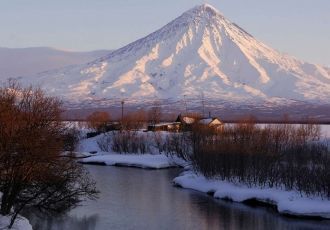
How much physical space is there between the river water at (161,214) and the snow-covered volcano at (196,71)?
104 metres

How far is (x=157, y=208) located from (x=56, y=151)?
243 inches

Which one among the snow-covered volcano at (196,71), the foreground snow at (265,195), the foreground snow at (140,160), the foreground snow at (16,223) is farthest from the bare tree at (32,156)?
the snow-covered volcano at (196,71)

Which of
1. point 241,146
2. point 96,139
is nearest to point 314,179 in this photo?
point 241,146

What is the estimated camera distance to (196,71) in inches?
5832

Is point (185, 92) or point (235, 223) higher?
point (185, 92)

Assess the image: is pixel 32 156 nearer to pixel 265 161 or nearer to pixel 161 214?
pixel 161 214

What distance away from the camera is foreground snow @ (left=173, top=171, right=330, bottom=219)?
68.5 ft

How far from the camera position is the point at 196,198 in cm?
2442

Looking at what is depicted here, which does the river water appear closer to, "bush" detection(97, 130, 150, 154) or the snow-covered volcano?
"bush" detection(97, 130, 150, 154)

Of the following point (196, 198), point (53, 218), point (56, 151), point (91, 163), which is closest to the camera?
point (56, 151)

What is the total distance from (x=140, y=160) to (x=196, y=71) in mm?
108753

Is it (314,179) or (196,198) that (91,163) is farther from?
(314,179)

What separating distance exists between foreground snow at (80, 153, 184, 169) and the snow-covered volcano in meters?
87.1

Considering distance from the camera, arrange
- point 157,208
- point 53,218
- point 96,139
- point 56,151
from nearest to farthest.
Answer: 1. point 56,151
2. point 53,218
3. point 157,208
4. point 96,139
